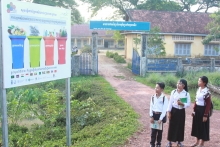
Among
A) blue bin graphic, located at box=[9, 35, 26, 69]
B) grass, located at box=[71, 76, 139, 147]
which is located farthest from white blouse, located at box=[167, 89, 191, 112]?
blue bin graphic, located at box=[9, 35, 26, 69]

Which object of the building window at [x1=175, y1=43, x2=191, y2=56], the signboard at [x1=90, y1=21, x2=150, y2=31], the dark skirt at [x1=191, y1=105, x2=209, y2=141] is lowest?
the dark skirt at [x1=191, y1=105, x2=209, y2=141]

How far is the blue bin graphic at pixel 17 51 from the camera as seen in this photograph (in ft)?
13.9

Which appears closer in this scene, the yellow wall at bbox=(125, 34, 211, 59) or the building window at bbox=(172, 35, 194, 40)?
the yellow wall at bbox=(125, 34, 211, 59)

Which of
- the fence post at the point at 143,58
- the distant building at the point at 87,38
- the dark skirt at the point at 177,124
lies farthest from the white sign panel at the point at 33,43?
the distant building at the point at 87,38

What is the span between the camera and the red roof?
24922 mm

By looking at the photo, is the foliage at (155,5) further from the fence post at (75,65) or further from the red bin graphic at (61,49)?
the red bin graphic at (61,49)

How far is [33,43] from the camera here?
465 cm

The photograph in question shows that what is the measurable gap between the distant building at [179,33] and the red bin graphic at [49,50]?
19337 millimetres

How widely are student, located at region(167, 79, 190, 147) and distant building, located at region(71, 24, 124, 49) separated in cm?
3684

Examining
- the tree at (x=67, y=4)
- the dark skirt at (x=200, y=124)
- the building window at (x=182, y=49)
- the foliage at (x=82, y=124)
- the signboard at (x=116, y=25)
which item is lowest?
the foliage at (x=82, y=124)

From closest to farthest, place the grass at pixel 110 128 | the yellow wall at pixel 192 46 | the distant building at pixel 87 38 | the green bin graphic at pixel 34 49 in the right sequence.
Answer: the green bin graphic at pixel 34 49, the grass at pixel 110 128, the yellow wall at pixel 192 46, the distant building at pixel 87 38

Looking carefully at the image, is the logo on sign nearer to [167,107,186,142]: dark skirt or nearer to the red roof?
[167,107,186,142]: dark skirt

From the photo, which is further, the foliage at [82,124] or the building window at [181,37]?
the building window at [181,37]

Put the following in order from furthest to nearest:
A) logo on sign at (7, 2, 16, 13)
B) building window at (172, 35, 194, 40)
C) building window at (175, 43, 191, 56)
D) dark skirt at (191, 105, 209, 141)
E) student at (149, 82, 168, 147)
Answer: building window at (175, 43, 191, 56) < building window at (172, 35, 194, 40) < dark skirt at (191, 105, 209, 141) < student at (149, 82, 168, 147) < logo on sign at (7, 2, 16, 13)
